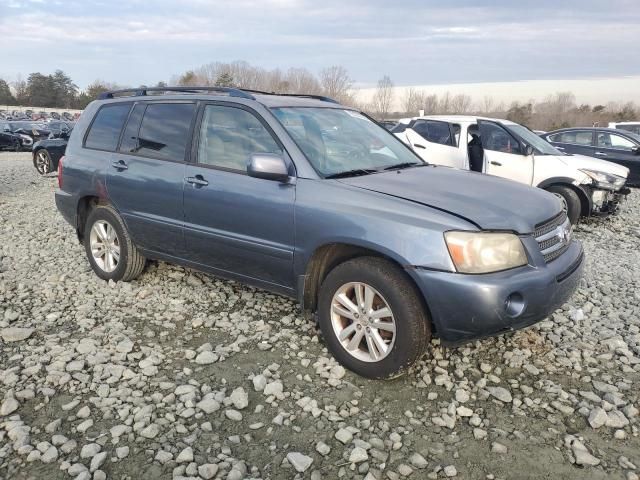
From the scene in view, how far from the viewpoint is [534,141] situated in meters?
8.97

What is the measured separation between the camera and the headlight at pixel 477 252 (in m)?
3.02

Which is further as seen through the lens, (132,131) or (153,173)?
(132,131)

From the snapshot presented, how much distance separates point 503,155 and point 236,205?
615 cm

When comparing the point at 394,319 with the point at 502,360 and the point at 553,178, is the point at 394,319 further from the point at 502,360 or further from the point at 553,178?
the point at 553,178

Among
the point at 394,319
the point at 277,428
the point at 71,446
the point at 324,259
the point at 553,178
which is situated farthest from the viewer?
the point at 553,178

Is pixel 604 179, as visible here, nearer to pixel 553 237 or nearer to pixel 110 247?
pixel 553 237

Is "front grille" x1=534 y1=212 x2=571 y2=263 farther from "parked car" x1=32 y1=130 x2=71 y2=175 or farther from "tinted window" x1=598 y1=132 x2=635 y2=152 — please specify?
"parked car" x1=32 y1=130 x2=71 y2=175

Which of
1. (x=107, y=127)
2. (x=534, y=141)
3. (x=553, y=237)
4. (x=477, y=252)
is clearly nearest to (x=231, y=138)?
(x=107, y=127)

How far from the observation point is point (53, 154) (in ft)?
47.4

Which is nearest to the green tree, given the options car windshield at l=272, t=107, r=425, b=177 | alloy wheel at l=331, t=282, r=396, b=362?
car windshield at l=272, t=107, r=425, b=177

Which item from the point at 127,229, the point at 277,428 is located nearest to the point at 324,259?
the point at 277,428

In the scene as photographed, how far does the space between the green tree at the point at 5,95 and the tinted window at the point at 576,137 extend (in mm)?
90833

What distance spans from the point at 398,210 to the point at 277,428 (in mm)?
1441

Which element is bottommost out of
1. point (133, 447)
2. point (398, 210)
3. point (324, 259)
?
point (133, 447)
